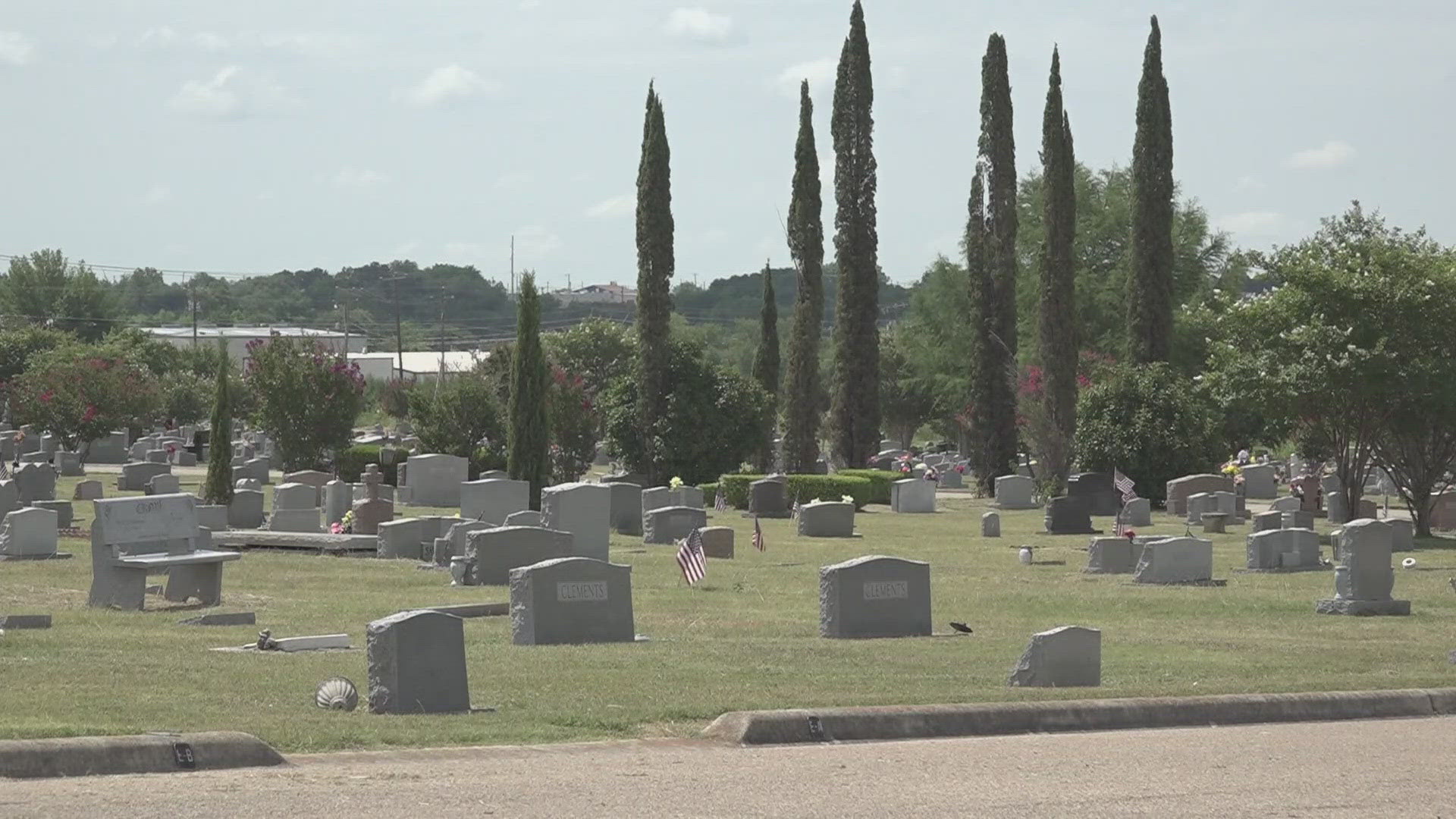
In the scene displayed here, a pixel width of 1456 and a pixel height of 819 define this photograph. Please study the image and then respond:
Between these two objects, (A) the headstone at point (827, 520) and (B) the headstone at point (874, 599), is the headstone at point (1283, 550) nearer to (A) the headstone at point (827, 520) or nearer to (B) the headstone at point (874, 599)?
(B) the headstone at point (874, 599)

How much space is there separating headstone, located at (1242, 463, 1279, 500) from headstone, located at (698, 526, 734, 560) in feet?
83.2

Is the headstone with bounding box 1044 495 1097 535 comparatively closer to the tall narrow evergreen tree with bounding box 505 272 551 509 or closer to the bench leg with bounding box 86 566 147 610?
the tall narrow evergreen tree with bounding box 505 272 551 509

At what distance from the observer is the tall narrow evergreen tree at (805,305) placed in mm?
54938

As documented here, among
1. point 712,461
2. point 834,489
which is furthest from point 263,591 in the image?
point 712,461

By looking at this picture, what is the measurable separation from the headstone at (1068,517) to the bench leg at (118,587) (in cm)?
2109

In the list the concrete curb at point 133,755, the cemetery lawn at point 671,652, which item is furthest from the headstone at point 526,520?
the concrete curb at point 133,755

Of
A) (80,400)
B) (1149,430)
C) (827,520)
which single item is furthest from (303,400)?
(1149,430)

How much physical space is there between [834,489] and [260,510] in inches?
603

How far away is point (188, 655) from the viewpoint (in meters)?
14.8

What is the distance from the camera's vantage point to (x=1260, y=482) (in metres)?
51.3

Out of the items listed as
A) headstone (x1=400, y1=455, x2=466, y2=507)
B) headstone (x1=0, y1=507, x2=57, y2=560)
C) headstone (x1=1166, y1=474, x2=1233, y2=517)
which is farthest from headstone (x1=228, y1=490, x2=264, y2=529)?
headstone (x1=1166, y1=474, x2=1233, y2=517)

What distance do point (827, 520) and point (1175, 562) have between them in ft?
39.1

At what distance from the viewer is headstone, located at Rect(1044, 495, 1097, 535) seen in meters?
37.3

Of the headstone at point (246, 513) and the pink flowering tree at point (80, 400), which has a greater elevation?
the pink flowering tree at point (80, 400)
